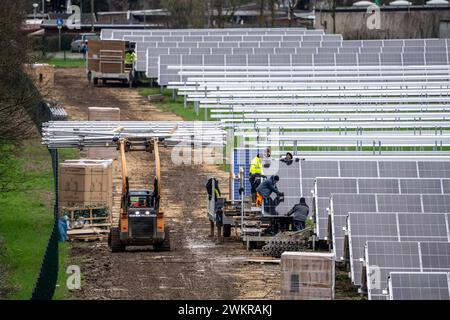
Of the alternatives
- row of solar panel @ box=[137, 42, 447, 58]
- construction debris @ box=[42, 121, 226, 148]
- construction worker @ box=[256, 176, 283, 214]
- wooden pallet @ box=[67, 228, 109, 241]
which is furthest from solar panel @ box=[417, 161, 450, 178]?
row of solar panel @ box=[137, 42, 447, 58]

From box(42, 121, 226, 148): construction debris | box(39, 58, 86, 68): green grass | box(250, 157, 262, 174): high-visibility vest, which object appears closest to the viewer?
box(42, 121, 226, 148): construction debris

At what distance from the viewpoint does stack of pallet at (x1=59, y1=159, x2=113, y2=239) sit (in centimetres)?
3572

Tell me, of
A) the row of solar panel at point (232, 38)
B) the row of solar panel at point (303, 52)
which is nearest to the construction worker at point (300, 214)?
the row of solar panel at point (303, 52)

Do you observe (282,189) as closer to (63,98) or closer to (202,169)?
(202,169)

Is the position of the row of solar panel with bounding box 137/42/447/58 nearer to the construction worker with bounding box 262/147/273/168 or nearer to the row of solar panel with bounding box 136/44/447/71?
the row of solar panel with bounding box 136/44/447/71

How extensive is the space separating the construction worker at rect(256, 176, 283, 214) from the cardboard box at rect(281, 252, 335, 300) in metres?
7.23

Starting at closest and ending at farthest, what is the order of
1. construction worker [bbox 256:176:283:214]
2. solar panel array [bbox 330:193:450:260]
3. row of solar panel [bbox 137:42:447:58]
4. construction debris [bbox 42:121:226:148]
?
solar panel array [bbox 330:193:450:260] → construction worker [bbox 256:176:283:214] → construction debris [bbox 42:121:226:148] → row of solar panel [bbox 137:42:447:58]

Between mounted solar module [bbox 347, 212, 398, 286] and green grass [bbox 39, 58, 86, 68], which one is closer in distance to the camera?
mounted solar module [bbox 347, 212, 398, 286]

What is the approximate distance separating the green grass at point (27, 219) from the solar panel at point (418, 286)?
6.63 metres

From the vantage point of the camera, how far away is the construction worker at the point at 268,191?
3397 centimetres

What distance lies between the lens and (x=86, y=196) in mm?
36094

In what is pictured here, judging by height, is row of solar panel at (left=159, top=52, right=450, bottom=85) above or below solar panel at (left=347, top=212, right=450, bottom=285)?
above

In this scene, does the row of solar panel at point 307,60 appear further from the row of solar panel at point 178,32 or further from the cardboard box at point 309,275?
the cardboard box at point 309,275

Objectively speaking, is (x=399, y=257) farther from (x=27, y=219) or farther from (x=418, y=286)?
(x=27, y=219)
